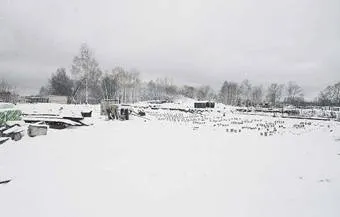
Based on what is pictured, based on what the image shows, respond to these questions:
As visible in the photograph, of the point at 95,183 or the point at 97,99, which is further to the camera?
the point at 97,99

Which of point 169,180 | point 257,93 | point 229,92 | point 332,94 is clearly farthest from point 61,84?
point 257,93

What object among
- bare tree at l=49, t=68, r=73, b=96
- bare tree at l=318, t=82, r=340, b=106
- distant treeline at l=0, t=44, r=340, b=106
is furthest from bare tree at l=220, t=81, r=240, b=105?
bare tree at l=49, t=68, r=73, b=96

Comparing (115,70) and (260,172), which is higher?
(115,70)

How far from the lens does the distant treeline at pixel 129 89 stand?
44281mm

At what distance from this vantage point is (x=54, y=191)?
465cm

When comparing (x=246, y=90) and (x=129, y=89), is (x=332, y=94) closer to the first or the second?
(x=246, y=90)

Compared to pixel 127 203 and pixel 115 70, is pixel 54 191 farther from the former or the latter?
pixel 115 70

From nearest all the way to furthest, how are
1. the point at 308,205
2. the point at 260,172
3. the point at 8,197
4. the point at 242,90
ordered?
the point at 308,205, the point at 8,197, the point at 260,172, the point at 242,90

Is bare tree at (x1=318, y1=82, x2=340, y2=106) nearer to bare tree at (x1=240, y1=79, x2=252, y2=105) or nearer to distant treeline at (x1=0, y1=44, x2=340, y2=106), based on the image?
distant treeline at (x1=0, y1=44, x2=340, y2=106)

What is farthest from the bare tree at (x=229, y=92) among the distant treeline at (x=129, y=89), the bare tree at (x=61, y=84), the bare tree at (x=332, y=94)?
the bare tree at (x=61, y=84)

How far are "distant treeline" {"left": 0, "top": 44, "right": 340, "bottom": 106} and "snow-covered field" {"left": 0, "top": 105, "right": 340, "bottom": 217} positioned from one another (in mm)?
35752

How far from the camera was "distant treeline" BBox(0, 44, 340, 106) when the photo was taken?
145ft

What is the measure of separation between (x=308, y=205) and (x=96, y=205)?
139 inches

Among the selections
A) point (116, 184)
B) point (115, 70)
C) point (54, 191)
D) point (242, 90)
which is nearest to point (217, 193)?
point (116, 184)
